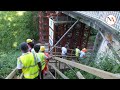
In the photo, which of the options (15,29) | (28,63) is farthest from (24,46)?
(15,29)

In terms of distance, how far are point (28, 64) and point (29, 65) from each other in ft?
0.09

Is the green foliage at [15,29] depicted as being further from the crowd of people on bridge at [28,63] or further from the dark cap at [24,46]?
the dark cap at [24,46]

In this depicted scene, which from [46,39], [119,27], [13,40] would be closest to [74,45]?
[46,39]

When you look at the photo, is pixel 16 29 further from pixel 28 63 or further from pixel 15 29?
pixel 28 63

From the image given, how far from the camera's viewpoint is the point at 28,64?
16.5 feet

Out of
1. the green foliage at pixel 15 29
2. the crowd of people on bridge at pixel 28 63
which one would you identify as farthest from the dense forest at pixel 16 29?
the crowd of people on bridge at pixel 28 63

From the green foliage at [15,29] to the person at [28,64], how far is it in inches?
782

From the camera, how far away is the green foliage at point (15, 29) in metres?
25.2

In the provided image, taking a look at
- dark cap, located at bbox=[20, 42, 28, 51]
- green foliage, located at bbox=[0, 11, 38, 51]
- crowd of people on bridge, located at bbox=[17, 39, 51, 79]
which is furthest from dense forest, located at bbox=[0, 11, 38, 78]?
dark cap, located at bbox=[20, 42, 28, 51]

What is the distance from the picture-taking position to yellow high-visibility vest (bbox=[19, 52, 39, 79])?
4938 mm
